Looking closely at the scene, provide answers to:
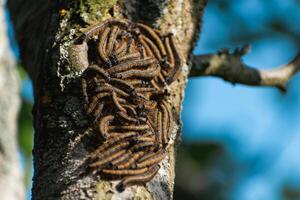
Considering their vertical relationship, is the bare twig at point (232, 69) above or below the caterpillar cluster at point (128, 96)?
above

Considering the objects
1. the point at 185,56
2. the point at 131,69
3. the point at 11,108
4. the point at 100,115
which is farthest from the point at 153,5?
the point at 11,108

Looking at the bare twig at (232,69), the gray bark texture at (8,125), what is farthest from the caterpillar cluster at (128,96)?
the gray bark texture at (8,125)

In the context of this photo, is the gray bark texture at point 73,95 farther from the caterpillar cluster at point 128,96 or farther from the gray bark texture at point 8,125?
the gray bark texture at point 8,125

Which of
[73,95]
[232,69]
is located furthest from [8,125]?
[73,95]

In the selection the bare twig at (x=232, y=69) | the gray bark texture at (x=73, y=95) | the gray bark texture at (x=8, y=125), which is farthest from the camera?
the gray bark texture at (x=8, y=125)

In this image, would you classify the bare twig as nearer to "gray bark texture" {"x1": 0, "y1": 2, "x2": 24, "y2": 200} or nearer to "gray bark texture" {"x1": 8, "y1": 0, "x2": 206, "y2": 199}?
"gray bark texture" {"x1": 8, "y1": 0, "x2": 206, "y2": 199}

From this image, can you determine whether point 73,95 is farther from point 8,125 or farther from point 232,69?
point 8,125

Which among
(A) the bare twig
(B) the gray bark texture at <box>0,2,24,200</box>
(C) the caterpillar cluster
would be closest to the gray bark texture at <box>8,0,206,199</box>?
(C) the caterpillar cluster
